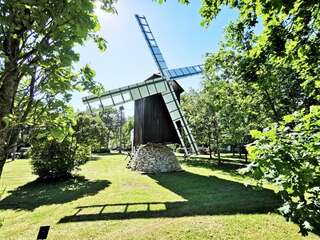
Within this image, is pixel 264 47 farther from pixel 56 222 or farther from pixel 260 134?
pixel 56 222

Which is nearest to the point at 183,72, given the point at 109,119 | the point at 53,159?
the point at 53,159

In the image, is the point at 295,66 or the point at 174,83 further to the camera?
the point at 174,83

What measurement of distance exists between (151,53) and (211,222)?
1579 centimetres

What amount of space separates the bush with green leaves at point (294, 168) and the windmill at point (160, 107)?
15.3 m

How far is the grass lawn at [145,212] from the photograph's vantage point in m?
7.04

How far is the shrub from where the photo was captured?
52.5 feet

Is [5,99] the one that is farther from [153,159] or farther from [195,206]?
[153,159]

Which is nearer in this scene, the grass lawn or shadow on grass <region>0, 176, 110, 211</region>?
the grass lawn

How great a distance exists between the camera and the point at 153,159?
63.6 ft

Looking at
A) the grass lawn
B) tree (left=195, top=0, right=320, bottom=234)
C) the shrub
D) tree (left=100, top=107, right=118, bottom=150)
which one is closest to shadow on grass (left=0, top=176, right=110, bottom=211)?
the grass lawn

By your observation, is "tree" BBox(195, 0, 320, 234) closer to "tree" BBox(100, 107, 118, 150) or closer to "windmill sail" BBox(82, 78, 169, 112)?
"windmill sail" BBox(82, 78, 169, 112)

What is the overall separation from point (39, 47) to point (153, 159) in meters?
17.6

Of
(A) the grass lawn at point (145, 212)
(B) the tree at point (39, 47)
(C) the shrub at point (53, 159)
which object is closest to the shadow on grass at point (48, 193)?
(A) the grass lawn at point (145, 212)

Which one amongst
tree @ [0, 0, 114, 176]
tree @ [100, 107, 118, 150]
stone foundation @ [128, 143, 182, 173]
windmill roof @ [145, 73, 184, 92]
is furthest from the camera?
tree @ [100, 107, 118, 150]
